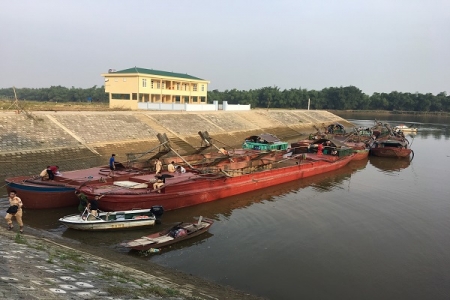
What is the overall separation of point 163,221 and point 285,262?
6871 millimetres

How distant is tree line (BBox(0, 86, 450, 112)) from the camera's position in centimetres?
12775

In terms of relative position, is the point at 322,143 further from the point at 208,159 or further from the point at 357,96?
the point at 357,96

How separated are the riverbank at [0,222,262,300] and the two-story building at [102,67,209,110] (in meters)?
43.5

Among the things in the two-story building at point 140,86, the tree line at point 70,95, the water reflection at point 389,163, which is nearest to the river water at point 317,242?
the water reflection at point 389,163

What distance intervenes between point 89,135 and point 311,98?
121 m

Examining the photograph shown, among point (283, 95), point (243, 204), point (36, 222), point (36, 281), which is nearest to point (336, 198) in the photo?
point (243, 204)

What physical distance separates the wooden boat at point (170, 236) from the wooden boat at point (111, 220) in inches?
57.3

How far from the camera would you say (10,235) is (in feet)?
40.2

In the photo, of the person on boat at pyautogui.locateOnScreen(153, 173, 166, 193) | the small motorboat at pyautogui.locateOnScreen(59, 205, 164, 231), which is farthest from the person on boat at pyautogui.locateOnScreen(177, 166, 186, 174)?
the small motorboat at pyautogui.locateOnScreen(59, 205, 164, 231)

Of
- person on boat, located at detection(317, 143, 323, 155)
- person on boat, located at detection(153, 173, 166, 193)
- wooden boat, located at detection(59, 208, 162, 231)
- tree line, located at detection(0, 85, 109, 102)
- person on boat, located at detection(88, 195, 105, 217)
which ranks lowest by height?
wooden boat, located at detection(59, 208, 162, 231)

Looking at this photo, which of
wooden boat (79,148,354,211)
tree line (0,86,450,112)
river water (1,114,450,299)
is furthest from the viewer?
tree line (0,86,450,112)

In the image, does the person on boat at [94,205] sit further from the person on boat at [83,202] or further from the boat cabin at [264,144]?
the boat cabin at [264,144]

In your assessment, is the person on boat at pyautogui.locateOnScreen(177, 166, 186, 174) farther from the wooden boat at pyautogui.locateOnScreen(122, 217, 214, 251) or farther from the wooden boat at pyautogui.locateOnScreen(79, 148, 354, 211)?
the wooden boat at pyautogui.locateOnScreen(122, 217, 214, 251)

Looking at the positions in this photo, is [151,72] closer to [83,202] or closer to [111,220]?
[83,202]
